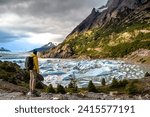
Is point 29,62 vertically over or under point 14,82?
over

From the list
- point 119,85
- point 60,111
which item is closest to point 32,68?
point 60,111

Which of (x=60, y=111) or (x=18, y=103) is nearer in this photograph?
(x=60, y=111)

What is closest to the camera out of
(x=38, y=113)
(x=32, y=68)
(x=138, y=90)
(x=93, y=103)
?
(x=38, y=113)

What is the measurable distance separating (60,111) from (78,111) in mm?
818

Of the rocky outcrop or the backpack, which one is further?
the rocky outcrop

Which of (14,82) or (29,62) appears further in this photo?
(14,82)

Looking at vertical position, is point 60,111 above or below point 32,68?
below

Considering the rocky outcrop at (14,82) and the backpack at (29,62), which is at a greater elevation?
the backpack at (29,62)

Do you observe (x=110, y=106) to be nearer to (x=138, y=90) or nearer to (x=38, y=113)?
(x=38, y=113)

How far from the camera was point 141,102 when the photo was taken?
724 inches

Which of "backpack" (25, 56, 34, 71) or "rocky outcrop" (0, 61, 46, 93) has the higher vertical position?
"backpack" (25, 56, 34, 71)

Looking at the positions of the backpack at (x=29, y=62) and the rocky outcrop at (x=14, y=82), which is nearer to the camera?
the backpack at (x=29, y=62)

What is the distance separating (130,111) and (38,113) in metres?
4.15

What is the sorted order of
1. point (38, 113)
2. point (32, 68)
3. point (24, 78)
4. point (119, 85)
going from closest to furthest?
point (38, 113)
point (32, 68)
point (119, 85)
point (24, 78)
